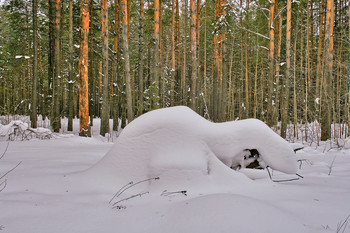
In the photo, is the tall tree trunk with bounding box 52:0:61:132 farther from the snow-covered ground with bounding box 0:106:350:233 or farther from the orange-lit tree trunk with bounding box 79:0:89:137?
the snow-covered ground with bounding box 0:106:350:233

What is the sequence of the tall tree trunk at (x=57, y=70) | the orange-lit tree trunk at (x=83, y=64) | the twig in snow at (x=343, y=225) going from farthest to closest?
1. the tall tree trunk at (x=57, y=70)
2. the orange-lit tree trunk at (x=83, y=64)
3. the twig in snow at (x=343, y=225)

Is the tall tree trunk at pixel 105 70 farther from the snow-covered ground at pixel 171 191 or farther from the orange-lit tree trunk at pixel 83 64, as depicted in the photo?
the snow-covered ground at pixel 171 191

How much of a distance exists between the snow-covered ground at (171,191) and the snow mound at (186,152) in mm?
10

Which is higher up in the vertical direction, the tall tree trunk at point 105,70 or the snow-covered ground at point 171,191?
the tall tree trunk at point 105,70

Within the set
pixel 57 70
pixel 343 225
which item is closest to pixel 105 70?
pixel 57 70

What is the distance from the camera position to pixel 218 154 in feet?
7.81

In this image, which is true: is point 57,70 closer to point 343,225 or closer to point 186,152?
point 186,152

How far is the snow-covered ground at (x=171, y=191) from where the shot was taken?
4.59 feet

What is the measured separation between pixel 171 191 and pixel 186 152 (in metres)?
0.40

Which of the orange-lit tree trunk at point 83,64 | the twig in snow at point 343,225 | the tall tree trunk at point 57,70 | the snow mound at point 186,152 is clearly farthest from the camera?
the tall tree trunk at point 57,70

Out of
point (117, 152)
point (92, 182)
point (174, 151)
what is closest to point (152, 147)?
point (174, 151)

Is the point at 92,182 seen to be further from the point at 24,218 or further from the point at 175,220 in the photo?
the point at 175,220

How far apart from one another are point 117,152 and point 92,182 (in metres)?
0.39

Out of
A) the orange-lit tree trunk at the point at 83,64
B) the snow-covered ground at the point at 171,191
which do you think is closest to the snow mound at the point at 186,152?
the snow-covered ground at the point at 171,191
